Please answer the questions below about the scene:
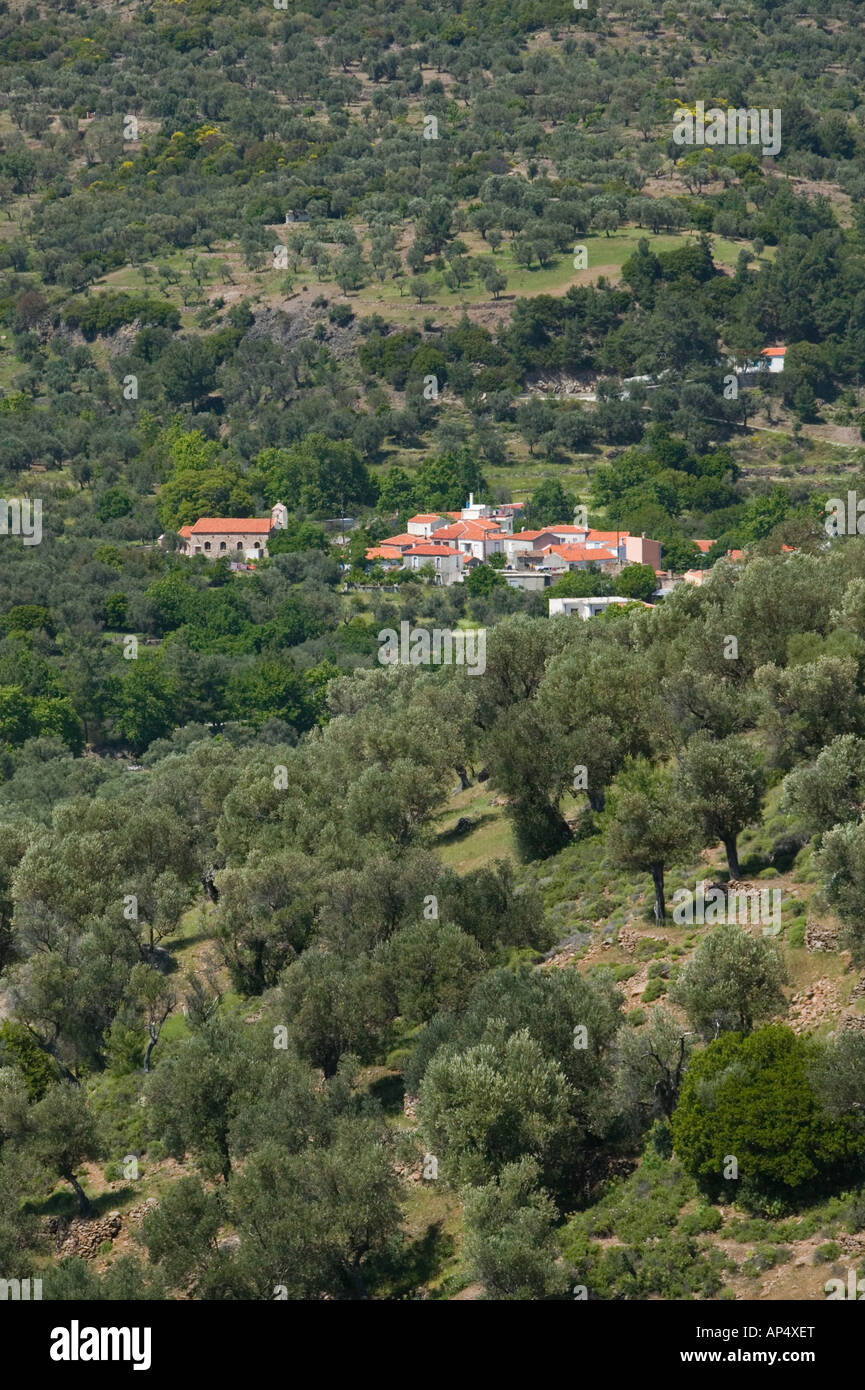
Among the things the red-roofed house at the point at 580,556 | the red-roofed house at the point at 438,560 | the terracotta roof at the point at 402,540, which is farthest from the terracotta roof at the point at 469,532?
the red-roofed house at the point at 580,556

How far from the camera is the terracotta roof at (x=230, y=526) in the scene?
133 m

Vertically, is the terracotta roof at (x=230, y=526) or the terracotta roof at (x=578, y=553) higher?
the terracotta roof at (x=578, y=553)

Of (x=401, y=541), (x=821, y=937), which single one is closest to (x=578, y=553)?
(x=401, y=541)

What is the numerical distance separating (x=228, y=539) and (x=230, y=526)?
1.16 meters

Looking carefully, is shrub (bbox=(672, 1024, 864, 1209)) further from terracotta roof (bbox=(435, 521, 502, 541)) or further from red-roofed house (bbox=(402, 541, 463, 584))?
terracotta roof (bbox=(435, 521, 502, 541))

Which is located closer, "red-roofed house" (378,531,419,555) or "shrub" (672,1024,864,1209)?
"shrub" (672,1024,864,1209)

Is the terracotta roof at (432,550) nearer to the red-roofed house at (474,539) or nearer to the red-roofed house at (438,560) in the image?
the red-roofed house at (438,560)

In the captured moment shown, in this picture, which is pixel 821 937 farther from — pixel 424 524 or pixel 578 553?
pixel 424 524

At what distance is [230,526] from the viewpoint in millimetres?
133750

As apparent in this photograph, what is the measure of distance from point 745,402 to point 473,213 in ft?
138

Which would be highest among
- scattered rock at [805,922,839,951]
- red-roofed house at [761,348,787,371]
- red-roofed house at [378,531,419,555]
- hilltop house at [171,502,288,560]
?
scattered rock at [805,922,839,951]

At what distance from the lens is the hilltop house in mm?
132875

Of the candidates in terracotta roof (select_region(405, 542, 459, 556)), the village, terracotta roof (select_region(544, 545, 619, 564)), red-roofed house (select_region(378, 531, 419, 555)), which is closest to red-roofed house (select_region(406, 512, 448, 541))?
the village

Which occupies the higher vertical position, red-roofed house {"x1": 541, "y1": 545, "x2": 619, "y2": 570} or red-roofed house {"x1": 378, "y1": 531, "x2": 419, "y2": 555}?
red-roofed house {"x1": 541, "y1": 545, "x2": 619, "y2": 570}
